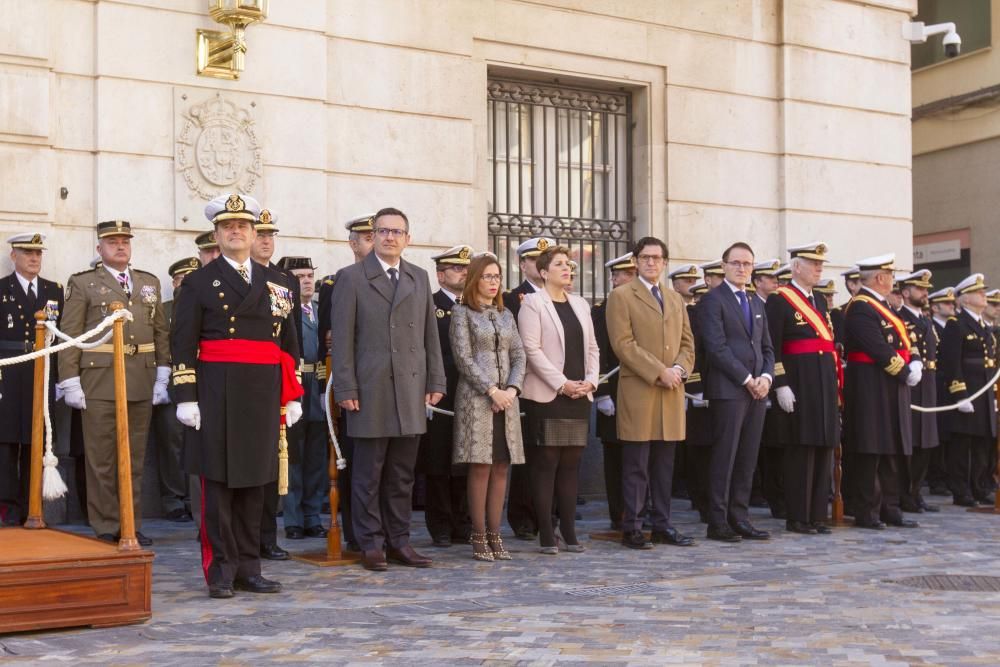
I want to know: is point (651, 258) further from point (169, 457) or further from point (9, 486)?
point (9, 486)

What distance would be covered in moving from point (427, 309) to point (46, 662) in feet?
11.3

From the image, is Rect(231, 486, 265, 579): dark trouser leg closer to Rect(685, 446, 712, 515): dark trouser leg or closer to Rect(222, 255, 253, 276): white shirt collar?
Rect(222, 255, 253, 276): white shirt collar

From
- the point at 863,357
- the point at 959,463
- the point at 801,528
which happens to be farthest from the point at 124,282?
the point at 959,463

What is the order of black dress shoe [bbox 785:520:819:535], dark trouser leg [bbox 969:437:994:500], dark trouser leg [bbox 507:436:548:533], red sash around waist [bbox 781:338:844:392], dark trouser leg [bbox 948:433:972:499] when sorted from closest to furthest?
1. dark trouser leg [bbox 507:436:548:533]
2. black dress shoe [bbox 785:520:819:535]
3. red sash around waist [bbox 781:338:844:392]
4. dark trouser leg [bbox 948:433:972:499]
5. dark trouser leg [bbox 969:437:994:500]

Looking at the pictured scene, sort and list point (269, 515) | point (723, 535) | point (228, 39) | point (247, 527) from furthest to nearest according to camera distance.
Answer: point (228, 39), point (723, 535), point (269, 515), point (247, 527)

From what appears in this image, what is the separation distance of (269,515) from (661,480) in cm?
255

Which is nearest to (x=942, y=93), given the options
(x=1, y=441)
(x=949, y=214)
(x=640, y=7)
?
(x=949, y=214)

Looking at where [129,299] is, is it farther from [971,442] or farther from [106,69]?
[971,442]

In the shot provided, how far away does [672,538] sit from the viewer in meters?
9.24

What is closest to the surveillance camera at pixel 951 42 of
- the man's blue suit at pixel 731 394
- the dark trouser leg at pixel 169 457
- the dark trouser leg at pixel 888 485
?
the dark trouser leg at pixel 888 485

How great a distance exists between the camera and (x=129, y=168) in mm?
10273

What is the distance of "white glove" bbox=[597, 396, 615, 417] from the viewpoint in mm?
9633

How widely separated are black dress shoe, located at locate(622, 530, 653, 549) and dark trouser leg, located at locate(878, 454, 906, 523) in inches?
94.3

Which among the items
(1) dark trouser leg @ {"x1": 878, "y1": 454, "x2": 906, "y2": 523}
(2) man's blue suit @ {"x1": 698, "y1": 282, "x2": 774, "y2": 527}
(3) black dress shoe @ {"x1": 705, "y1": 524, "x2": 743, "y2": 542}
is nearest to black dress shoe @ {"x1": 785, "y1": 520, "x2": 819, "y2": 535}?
(2) man's blue suit @ {"x1": 698, "y1": 282, "x2": 774, "y2": 527}
